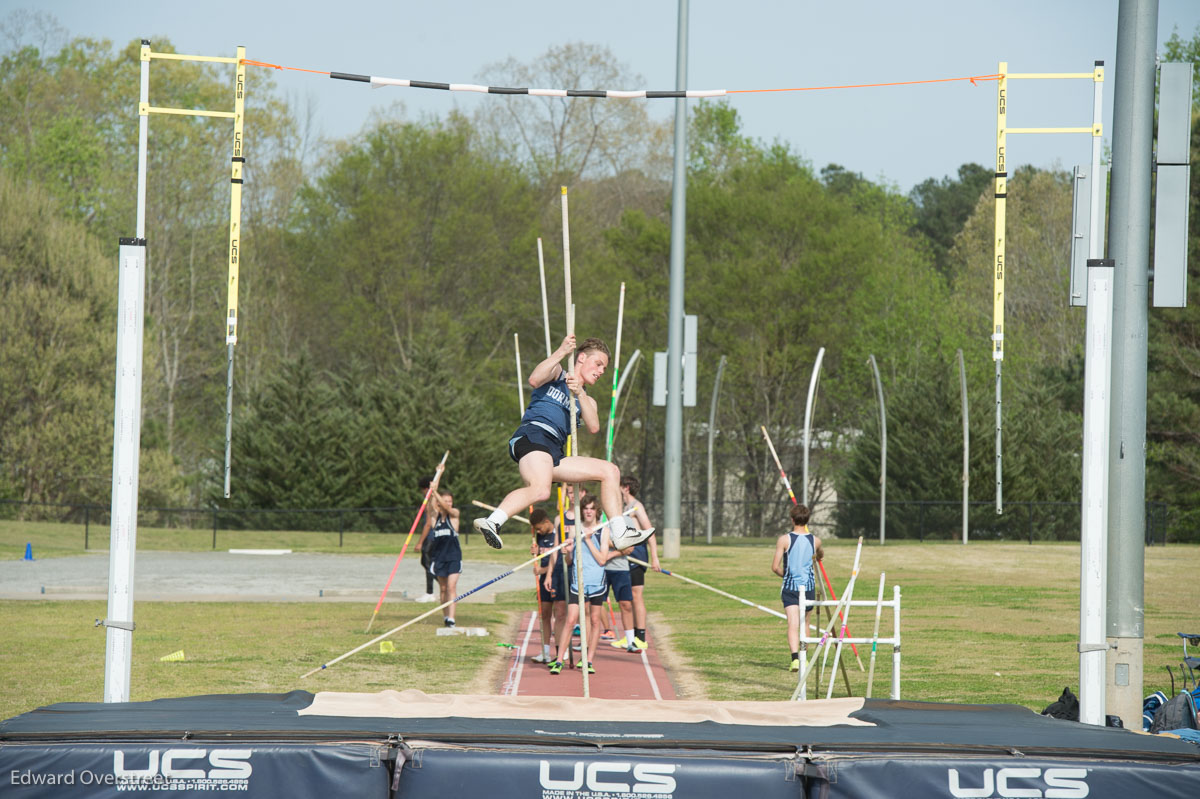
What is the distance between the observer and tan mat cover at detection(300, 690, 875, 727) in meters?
6.41

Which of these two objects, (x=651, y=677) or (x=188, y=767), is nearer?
(x=188, y=767)

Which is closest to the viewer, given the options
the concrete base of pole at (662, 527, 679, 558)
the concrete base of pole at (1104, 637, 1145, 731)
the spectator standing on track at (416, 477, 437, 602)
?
the concrete base of pole at (1104, 637, 1145, 731)

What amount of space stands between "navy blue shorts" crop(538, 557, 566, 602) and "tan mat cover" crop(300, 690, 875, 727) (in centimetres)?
442

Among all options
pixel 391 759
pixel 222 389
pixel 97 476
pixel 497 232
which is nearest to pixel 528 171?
pixel 497 232

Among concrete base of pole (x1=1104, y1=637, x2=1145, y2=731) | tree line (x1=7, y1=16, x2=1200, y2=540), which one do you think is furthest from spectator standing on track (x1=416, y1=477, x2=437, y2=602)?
tree line (x1=7, y1=16, x2=1200, y2=540)

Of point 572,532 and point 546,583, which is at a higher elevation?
point 572,532

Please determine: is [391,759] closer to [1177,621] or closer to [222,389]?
[1177,621]

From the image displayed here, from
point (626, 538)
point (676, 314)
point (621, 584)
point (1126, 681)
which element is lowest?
point (1126, 681)

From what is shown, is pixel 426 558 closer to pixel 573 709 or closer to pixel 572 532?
pixel 572 532

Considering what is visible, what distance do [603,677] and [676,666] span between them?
1.13 meters

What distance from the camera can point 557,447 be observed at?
8383mm

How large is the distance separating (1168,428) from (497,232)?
22.5 meters

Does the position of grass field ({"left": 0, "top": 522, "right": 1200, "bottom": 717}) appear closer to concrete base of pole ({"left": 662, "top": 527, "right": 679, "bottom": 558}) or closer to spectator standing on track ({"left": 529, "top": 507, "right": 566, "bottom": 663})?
spectator standing on track ({"left": 529, "top": 507, "right": 566, "bottom": 663})

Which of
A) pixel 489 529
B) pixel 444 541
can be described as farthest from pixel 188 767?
pixel 444 541
